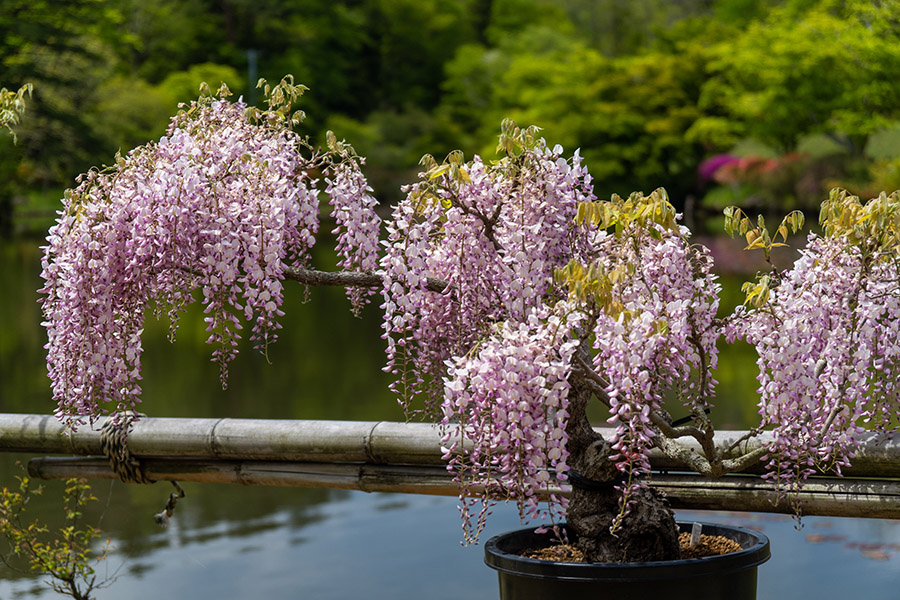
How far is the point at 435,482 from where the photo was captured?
8.93 ft

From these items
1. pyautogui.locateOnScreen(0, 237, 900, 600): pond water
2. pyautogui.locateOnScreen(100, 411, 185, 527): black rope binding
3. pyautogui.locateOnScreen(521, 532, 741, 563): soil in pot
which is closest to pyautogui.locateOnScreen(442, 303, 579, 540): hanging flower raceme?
pyautogui.locateOnScreen(521, 532, 741, 563): soil in pot

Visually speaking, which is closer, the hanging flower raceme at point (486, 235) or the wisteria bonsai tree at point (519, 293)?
the wisteria bonsai tree at point (519, 293)

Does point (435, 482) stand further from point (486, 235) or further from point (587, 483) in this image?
point (486, 235)

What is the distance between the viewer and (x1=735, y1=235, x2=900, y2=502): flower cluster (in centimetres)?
203

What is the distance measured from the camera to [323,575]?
15.1 feet

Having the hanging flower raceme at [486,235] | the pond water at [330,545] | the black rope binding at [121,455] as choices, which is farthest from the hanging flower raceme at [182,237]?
the pond water at [330,545]

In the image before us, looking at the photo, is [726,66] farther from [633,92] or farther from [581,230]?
[581,230]

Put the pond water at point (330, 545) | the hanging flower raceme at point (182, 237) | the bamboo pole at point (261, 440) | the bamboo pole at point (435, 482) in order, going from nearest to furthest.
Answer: the hanging flower raceme at point (182, 237) → the bamboo pole at point (435, 482) → the bamboo pole at point (261, 440) → the pond water at point (330, 545)

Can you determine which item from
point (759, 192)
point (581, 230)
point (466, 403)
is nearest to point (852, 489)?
point (581, 230)

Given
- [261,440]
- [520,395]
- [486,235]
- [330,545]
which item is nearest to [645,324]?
[520,395]

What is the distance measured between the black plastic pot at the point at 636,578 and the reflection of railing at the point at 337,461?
0.28m

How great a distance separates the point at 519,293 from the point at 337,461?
1023 millimetres

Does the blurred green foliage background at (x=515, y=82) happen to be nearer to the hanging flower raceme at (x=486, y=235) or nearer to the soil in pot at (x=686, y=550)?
the soil in pot at (x=686, y=550)

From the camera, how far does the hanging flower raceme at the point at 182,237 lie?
2137 millimetres
